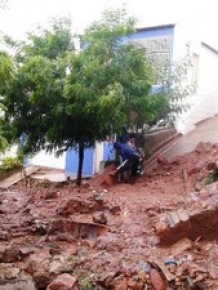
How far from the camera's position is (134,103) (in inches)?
383

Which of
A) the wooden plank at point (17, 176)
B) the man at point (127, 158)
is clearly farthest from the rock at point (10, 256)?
the wooden plank at point (17, 176)

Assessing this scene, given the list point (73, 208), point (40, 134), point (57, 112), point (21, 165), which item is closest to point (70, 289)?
point (73, 208)

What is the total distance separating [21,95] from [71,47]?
69.5 inches

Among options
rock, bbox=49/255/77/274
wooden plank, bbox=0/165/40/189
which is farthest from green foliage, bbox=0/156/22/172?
rock, bbox=49/255/77/274

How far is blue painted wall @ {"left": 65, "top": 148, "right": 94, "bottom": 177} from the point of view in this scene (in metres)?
13.6

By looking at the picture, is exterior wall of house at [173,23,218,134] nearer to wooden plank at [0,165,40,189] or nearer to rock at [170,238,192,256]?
wooden plank at [0,165,40,189]

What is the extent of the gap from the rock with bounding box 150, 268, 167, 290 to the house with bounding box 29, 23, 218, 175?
6876mm

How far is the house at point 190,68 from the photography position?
12.6 metres

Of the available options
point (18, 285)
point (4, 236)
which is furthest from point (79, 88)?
point (18, 285)

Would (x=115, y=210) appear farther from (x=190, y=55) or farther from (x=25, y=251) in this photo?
(x=190, y=55)

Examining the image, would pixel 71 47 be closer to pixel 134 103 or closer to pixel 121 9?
pixel 121 9

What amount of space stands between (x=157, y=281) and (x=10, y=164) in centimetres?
1037

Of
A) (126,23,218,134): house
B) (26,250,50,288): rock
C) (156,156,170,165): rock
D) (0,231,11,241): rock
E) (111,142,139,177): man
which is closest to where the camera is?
(26,250,50,288): rock

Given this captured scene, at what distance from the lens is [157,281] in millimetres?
5066
